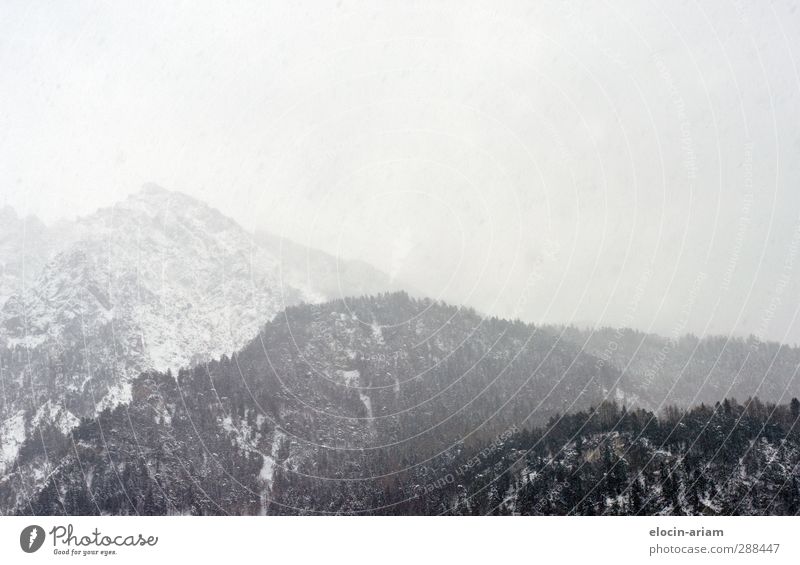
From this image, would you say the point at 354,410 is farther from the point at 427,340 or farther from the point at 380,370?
the point at 427,340

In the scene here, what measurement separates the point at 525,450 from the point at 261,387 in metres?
94.1

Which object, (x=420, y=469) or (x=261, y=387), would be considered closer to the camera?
(x=420, y=469)

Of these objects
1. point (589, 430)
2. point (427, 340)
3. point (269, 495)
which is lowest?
point (269, 495)

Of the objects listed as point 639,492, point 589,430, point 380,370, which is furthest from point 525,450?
point 380,370

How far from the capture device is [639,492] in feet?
264
